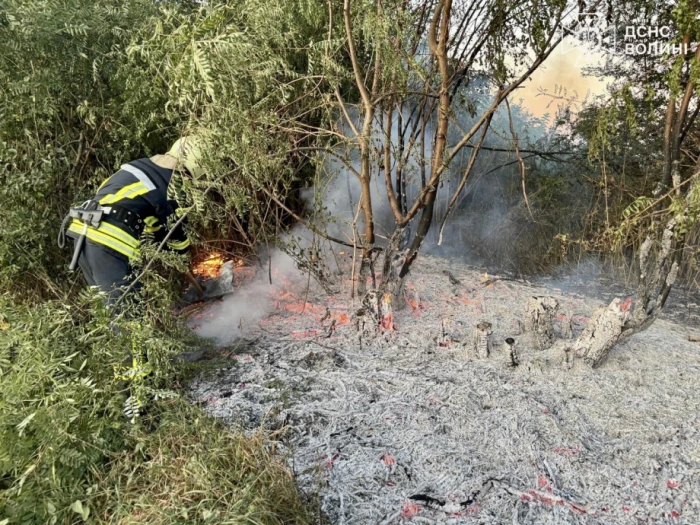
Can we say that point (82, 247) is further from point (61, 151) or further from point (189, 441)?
point (189, 441)

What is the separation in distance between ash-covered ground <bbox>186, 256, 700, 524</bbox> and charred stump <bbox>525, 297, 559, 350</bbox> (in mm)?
102

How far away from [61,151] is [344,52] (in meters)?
2.37

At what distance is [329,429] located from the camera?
2.14 meters

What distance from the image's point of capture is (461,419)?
2199 millimetres

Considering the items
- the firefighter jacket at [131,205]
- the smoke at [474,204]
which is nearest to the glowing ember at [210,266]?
the smoke at [474,204]

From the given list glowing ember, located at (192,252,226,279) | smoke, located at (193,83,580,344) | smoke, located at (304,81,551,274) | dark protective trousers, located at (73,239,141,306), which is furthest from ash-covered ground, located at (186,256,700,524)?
smoke, located at (304,81,551,274)

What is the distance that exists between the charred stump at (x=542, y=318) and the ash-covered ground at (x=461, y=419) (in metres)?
0.10

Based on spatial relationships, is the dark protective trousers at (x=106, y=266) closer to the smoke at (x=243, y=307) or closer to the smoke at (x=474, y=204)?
the smoke at (x=243, y=307)

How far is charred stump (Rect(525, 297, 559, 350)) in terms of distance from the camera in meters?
2.80

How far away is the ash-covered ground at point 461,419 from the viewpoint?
173cm

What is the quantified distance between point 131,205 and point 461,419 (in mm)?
2292

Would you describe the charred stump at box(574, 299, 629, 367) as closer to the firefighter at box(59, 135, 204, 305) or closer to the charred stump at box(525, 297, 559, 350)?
the charred stump at box(525, 297, 559, 350)

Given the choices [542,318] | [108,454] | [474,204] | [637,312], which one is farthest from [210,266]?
[474,204]

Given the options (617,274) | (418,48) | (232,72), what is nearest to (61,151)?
(232,72)
